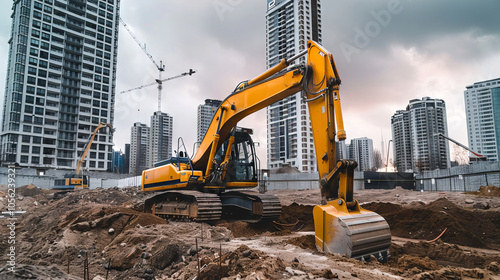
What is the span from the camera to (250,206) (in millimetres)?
10312

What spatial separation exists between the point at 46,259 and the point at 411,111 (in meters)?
78.8

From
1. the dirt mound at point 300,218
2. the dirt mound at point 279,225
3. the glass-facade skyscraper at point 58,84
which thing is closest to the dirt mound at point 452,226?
the dirt mound at point 300,218

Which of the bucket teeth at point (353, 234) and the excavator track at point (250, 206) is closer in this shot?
the bucket teeth at point (353, 234)

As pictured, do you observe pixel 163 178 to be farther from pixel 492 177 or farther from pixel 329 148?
pixel 492 177

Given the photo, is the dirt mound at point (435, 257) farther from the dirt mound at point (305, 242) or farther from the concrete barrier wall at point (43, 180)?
the concrete barrier wall at point (43, 180)

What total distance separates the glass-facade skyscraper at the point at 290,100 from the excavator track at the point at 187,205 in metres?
51.5

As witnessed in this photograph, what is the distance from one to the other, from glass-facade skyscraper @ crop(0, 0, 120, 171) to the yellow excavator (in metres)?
58.3

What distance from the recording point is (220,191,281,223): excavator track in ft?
32.4

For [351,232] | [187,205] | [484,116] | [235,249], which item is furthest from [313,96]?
[484,116]

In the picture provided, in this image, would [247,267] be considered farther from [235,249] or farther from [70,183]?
[70,183]

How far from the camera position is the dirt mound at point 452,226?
833cm

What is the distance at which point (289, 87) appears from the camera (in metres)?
7.98

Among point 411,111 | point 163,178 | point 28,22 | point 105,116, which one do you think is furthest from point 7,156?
point 411,111

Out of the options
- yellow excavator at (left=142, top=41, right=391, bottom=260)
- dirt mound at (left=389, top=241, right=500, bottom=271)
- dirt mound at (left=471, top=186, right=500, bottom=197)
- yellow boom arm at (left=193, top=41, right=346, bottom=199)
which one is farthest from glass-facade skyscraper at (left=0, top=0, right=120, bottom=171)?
dirt mound at (left=389, top=241, right=500, bottom=271)
